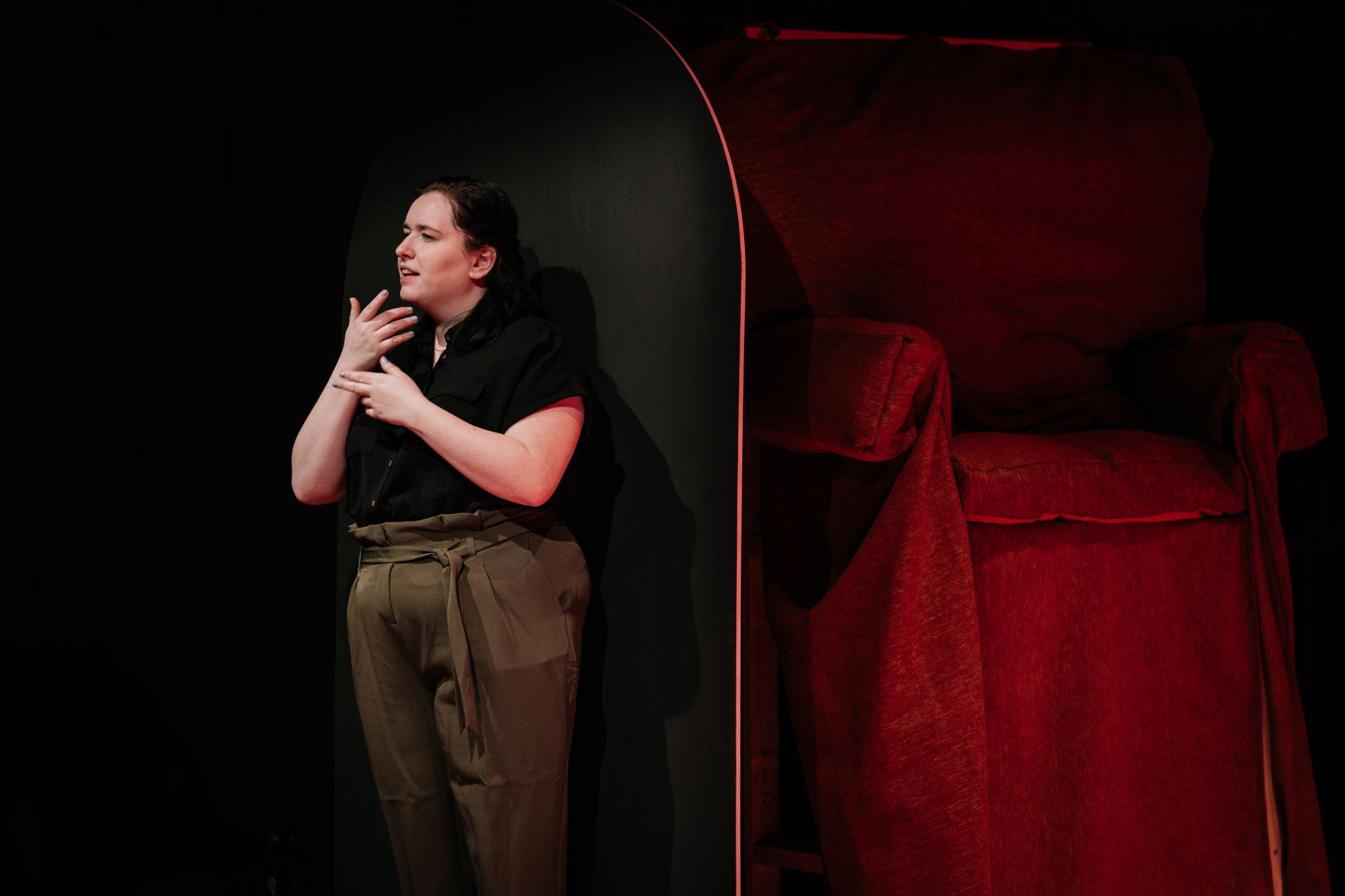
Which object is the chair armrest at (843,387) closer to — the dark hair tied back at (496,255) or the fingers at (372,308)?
the dark hair tied back at (496,255)

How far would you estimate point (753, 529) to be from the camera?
197cm

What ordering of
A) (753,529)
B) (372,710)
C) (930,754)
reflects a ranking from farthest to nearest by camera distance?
(753,529) < (930,754) < (372,710)

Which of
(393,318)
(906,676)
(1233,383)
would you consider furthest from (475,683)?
(1233,383)

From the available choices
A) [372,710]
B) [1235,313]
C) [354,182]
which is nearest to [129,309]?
[354,182]

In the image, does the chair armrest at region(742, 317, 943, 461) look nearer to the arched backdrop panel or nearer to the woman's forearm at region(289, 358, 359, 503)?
the arched backdrop panel

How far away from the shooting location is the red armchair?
1.59 meters

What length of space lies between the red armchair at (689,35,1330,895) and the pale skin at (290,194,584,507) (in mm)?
513

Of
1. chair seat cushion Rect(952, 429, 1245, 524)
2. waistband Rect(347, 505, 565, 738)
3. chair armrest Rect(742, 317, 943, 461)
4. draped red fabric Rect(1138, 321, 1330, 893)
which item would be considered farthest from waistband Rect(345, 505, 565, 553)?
draped red fabric Rect(1138, 321, 1330, 893)

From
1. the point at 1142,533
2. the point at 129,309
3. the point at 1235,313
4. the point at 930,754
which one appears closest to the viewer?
the point at 930,754

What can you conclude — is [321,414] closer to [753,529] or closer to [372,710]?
[372,710]

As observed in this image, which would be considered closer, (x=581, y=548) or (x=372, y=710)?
(x=372, y=710)

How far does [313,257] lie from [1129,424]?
1.80m

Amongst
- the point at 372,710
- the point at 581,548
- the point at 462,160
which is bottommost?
the point at 372,710

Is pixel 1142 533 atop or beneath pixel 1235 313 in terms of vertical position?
beneath
